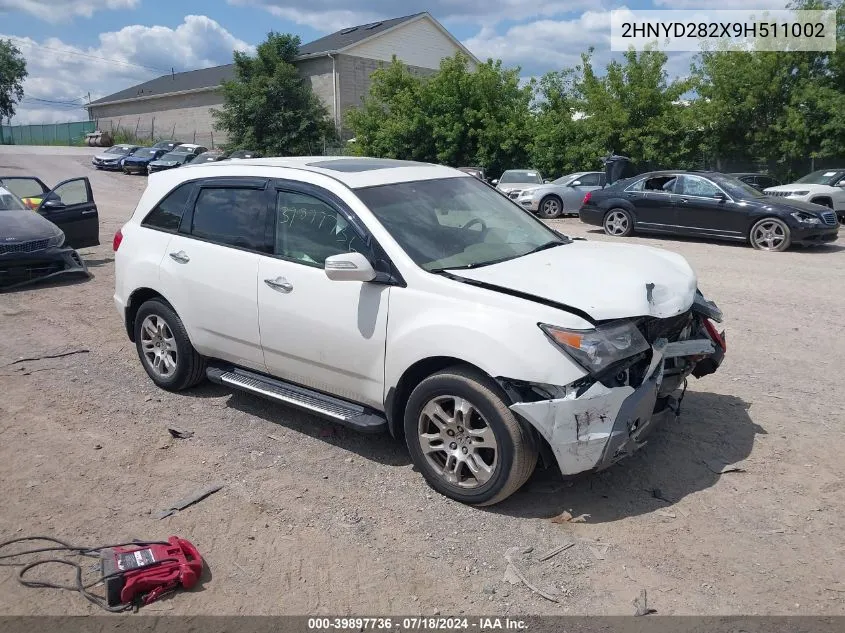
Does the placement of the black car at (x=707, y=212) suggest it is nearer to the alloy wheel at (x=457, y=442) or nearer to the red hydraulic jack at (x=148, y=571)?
the alloy wheel at (x=457, y=442)

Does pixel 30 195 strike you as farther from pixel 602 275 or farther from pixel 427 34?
pixel 427 34

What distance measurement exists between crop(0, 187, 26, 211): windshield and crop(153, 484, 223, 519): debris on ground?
8.37 meters

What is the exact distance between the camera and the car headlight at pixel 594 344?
3623 millimetres

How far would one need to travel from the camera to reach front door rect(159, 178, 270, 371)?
4930mm

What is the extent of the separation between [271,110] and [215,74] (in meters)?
19.3


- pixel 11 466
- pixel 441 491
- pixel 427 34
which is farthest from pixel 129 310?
pixel 427 34

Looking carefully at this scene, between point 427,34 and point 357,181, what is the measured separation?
4524cm

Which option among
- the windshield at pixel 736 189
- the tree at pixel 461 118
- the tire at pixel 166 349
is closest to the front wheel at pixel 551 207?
the windshield at pixel 736 189

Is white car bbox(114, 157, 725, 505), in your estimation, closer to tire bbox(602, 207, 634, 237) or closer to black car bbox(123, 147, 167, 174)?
tire bbox(602, 207, 634, 237)

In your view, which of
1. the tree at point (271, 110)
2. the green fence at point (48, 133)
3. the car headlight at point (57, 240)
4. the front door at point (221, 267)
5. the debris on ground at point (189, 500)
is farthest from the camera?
the green fence at point (48, 133)

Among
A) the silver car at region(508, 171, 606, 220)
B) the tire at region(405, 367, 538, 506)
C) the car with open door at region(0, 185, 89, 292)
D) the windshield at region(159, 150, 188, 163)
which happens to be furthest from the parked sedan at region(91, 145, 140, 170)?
the tire at region(405, 367, 538, 506)

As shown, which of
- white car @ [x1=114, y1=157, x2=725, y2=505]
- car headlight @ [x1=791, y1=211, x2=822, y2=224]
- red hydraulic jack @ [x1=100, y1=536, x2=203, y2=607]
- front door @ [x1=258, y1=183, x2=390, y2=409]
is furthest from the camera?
car headlight @ [x1=791, y1=211, x2=822, y2=224]

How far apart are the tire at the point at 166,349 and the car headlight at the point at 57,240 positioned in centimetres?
526

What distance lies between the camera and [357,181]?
471 centimetres
